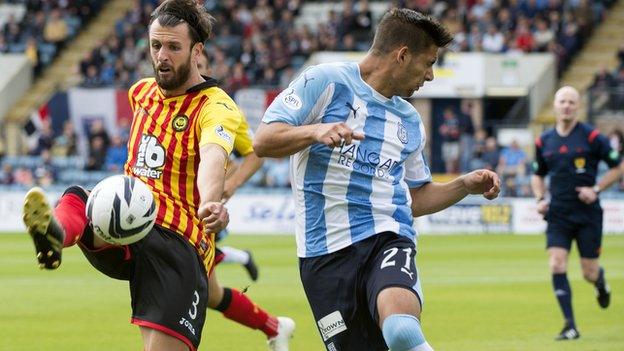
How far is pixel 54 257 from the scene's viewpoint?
604 centimetres

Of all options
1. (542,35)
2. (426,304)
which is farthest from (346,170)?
(542,35)

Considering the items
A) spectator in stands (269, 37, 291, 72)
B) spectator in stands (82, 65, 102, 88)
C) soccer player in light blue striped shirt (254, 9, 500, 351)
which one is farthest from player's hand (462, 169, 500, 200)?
spectator in stands (82, 65, 102, 88)

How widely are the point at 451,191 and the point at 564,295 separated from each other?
478cm

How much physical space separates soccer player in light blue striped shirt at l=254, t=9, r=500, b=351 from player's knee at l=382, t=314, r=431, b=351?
0.64 feet

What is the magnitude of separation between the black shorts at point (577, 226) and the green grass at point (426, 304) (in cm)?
81

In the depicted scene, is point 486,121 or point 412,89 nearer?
point 412,89

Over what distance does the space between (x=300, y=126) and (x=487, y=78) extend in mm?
26970

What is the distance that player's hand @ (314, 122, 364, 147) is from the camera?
581 cm

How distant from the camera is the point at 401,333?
6027mm

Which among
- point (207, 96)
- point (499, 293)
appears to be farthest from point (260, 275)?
point (207, 96)

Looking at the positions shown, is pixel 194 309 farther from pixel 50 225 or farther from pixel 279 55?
pixel 279 55

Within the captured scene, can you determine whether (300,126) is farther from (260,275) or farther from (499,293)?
(260,275)

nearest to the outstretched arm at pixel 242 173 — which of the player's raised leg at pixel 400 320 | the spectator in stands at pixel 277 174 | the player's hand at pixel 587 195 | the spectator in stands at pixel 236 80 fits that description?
the player's raised leg at pixel 400 320

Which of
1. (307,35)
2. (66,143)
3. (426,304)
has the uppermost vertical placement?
(307,35)
